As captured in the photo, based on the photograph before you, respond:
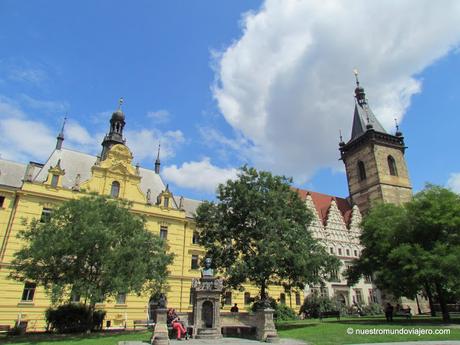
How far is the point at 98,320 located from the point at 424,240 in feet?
88.5

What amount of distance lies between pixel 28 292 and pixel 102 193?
10.8m

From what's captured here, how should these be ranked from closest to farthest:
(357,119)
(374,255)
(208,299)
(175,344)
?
(175,344)
(208,299)
(374,255)
(357,119)

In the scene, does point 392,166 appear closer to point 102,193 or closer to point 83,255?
point 102,193

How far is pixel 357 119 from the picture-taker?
67375 mm

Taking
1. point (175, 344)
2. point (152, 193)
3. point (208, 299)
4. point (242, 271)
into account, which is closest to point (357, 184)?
point (152, 193)

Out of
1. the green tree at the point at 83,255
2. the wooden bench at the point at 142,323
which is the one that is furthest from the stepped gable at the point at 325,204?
the green tree at the point at 83,255

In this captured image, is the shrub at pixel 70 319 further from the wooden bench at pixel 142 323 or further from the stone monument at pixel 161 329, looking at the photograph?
the stone monument at pixel 161 329

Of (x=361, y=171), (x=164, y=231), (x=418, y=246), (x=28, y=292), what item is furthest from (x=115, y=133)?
(x=361, y=171)

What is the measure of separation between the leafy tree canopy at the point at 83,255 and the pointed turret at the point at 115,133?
18385 mm

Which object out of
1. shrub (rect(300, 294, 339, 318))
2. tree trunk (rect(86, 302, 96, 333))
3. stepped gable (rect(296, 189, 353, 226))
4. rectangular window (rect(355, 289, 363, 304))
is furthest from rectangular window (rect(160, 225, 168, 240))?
rectangular window (rect(355, 289, 363, 304))

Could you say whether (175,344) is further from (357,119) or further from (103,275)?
(357,119)

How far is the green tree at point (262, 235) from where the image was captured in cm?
2327

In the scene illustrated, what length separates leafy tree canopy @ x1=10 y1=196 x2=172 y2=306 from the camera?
63.2 ft

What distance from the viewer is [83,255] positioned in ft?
65.6
